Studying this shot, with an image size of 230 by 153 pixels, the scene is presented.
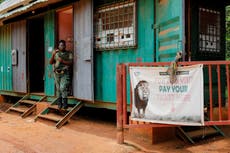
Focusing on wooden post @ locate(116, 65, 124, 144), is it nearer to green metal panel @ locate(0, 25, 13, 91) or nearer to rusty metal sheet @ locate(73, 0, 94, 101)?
rusty metal sheet @ locate(73, 0, 94, 101)

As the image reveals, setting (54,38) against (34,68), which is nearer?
(54,38)

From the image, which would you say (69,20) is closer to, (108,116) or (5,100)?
(108,116)

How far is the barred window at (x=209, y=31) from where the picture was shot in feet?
21.7

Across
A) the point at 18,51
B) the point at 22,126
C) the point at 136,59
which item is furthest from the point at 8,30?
the point at 136,59

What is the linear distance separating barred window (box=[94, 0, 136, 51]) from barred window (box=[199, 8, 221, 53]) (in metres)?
1.43

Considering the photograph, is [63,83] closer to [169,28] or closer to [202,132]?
[169,28]

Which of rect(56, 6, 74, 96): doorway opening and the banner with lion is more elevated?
rect(56, 6, 74, 96): doorway opening

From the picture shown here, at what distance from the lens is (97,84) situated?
25.7 ft

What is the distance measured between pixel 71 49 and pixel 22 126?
95.4 inches

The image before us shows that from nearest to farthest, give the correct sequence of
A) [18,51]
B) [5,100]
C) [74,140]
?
[74,140] < [18,51] < [5,100]

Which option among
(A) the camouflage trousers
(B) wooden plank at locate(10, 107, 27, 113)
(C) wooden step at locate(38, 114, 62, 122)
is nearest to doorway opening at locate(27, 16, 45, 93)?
(B) wooden plank at locate(10, 107, 27, 113)

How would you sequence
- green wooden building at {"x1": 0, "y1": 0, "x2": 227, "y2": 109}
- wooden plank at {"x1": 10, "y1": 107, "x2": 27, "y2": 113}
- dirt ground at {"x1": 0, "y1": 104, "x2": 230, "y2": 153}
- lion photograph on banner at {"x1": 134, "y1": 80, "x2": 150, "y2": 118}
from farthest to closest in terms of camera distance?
wooden plank at {"x1": 10, "y1": 107, "x2": 27, "y2": 113} → green wooden building at {"x1": 0, "y1": 0, "x2": 227, "y2": 109} → dirt ground at {"x1": 0, "y1": 104, "x2": 230, "y2": 153} → lion photograph on banner at {"x1": 134, "y1": 80, "x2": 150, "y2": 118}

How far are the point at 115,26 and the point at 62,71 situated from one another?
1917 millimetres

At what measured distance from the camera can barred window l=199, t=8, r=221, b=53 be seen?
661cm
